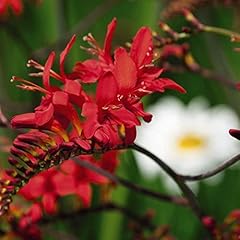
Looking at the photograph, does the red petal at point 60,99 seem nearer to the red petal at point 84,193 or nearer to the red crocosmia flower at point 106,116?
the red crocosmia flower at point 106,116

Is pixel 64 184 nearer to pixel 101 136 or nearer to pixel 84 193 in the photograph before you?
pixel 84 193

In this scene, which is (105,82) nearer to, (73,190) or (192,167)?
(73,190)

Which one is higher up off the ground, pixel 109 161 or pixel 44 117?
pixel 44 117

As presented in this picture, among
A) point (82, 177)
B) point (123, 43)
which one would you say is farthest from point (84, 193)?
point (123, 43)

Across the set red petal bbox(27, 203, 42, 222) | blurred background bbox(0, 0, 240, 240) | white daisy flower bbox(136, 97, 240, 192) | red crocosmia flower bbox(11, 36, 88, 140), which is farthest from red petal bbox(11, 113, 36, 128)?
white daisy flower bbox(136, 97, 240, 192)

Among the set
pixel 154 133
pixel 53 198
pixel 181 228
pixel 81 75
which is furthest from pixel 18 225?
pixel 154 133

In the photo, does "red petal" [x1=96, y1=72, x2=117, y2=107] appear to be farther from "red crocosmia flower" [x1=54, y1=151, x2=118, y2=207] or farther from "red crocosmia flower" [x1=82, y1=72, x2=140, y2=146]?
"red crocosmia flower" [x1=54, y1=151, x2=118, y2=207]
